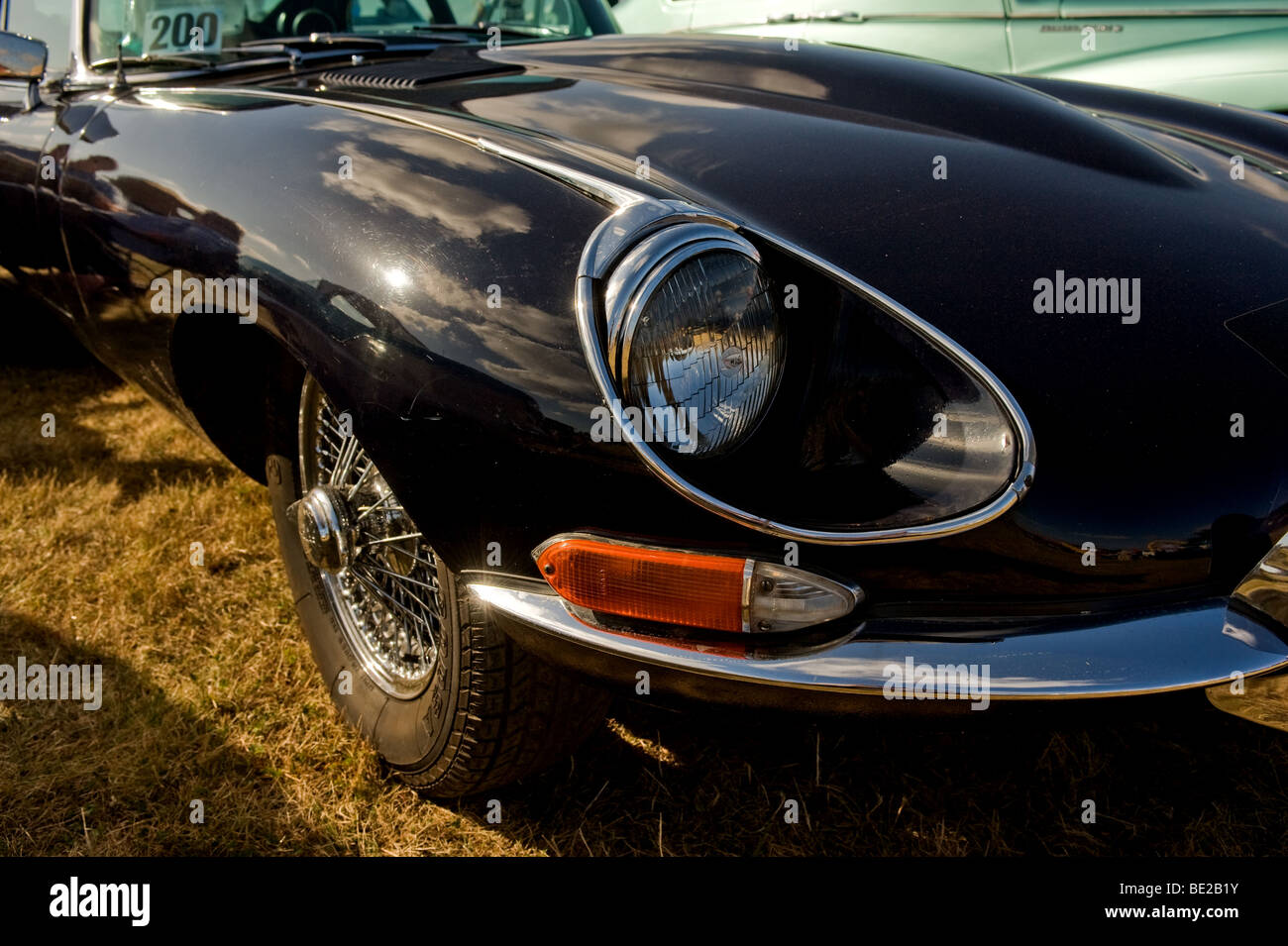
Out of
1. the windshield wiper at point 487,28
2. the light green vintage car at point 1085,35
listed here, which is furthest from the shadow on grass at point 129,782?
the light green vintage car at point 1085,35

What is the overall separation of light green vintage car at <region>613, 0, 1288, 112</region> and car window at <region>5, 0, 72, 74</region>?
244 cm

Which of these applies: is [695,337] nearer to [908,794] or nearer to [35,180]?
[908,794]

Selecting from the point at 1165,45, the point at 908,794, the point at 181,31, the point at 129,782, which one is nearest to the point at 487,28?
the point at 181,31

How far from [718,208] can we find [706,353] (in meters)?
0.30

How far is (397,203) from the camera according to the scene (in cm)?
143

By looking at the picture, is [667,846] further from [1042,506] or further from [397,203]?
[397,203]

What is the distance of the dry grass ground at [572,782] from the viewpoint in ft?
5.76

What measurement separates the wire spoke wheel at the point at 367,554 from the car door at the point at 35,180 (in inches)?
29.0

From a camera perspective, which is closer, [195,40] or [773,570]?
[773,570]

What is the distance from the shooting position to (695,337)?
125cm

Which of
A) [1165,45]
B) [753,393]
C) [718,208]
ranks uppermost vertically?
[1165,45]

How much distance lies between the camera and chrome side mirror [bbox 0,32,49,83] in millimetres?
2238

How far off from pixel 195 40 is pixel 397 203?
1.34 m

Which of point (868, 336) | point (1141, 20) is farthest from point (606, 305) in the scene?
point (1141, 20)
